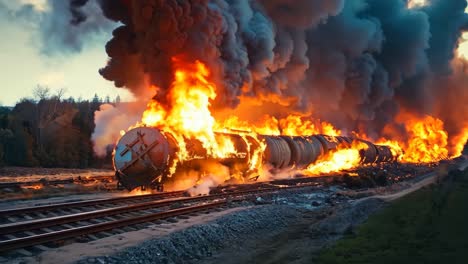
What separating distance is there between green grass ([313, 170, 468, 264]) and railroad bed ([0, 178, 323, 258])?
4824 mm

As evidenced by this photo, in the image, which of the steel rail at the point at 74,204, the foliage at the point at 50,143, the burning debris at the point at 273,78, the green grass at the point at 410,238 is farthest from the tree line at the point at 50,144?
the green grass at the point at 410,238

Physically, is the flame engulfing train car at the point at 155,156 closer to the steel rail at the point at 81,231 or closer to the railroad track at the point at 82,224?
the railroad track at the point at 82,224

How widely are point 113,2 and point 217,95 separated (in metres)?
6.61

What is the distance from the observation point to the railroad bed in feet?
29.0

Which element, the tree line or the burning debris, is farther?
the tree line

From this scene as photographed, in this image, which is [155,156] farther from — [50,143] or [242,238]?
[50,143]

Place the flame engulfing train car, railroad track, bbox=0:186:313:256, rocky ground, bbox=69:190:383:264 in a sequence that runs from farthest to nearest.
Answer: the flame engulfing train car < rocky ground, bbox=69:190:383:264 < railroad track, bbox=0:186:313:256

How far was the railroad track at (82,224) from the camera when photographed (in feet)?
28.3

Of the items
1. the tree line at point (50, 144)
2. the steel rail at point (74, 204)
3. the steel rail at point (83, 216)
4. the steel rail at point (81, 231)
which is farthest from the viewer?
the tree line at point (50, 144)

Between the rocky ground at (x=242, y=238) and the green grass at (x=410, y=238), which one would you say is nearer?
the green grass at (x=410, y=238)

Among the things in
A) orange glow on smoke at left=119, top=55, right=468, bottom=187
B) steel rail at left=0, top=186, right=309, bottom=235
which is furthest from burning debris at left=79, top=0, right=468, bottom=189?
steel rail at left=0, top=186, right=309, bottom=235

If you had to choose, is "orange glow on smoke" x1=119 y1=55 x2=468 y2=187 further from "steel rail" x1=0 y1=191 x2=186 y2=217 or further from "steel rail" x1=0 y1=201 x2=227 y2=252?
"steel rail" x1=0 y1=201 x2=227 y2=252

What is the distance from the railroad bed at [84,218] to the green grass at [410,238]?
482 cm

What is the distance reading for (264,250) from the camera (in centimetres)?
1024
